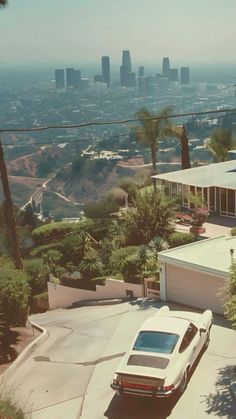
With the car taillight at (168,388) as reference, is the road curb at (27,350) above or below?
below

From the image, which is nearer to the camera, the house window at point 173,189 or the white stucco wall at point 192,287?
the white stucco wall at point 192,287

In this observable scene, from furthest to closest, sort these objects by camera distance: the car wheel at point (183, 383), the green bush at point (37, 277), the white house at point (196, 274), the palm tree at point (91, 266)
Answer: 1. the green bush at point (37, 277)
2. the palm tree at point (91, 266)
3. the white house at point (196, 274)
4. the car wheel at point (183, 383)

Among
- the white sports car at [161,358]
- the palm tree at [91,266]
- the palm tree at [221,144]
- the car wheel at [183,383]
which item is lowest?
the palm tree at [91,266]

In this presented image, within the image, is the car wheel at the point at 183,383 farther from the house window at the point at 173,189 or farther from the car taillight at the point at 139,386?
the house window at the point at 173,189

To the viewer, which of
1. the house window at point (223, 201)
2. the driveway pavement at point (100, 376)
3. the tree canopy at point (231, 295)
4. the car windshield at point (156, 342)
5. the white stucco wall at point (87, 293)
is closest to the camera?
the driveway pavement at point (100, 376)

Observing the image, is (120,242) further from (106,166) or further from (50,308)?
(106,166)

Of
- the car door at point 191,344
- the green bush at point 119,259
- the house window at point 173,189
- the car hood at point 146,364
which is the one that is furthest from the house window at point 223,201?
the car hood at point 146,364

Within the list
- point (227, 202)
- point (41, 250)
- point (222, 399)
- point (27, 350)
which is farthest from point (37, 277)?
point (222, 399)
